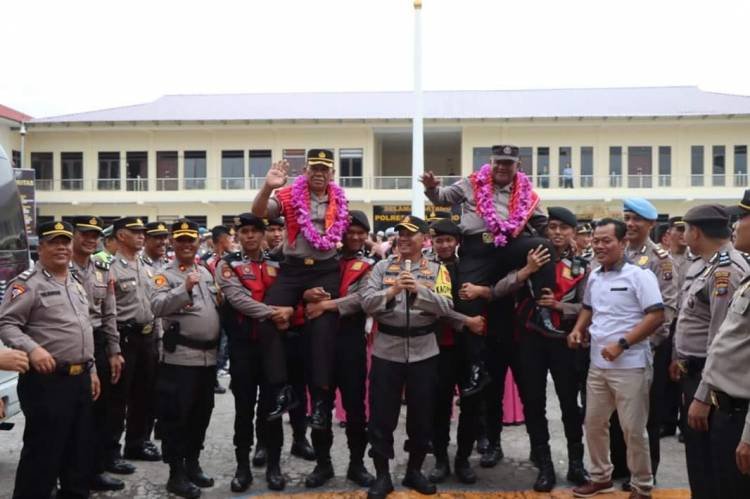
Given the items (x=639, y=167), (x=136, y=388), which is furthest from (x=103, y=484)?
(x=639, y=167)

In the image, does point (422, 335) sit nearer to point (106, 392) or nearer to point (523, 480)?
point (523, 480)

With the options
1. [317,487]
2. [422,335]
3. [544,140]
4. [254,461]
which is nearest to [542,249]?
[422,335]

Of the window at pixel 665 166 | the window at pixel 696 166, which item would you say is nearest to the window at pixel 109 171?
the window at pixel 665 166

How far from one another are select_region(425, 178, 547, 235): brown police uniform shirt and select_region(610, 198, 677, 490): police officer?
2.55ft

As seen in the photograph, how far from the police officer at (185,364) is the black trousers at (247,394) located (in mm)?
201

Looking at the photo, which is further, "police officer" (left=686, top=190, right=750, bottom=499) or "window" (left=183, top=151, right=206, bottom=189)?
"window" (left=183, top=151, right=206, bottom=189)

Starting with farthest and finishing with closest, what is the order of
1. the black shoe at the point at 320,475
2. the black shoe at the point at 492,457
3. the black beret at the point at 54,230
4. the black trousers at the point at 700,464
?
the black shoe at the point at 492,457, the black shoe at the point at 320,475, the black beret at the point at 54,230, the black trousers at the point at 700,464

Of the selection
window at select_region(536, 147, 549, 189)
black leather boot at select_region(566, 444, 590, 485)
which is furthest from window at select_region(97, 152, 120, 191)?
black leather boot at select_region(566, 444, 590, 485)

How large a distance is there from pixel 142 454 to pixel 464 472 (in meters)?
3.08

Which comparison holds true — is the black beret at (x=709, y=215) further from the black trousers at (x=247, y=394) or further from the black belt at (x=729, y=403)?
the black trousers at (x=247, y=394)

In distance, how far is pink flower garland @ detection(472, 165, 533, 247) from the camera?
5547 mm

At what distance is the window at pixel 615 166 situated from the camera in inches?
1282

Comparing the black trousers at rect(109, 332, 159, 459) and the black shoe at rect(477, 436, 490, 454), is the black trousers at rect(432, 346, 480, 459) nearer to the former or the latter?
the black shoe at rect(477, 436, 490, 454)

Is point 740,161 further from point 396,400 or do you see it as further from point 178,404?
point 178,404
